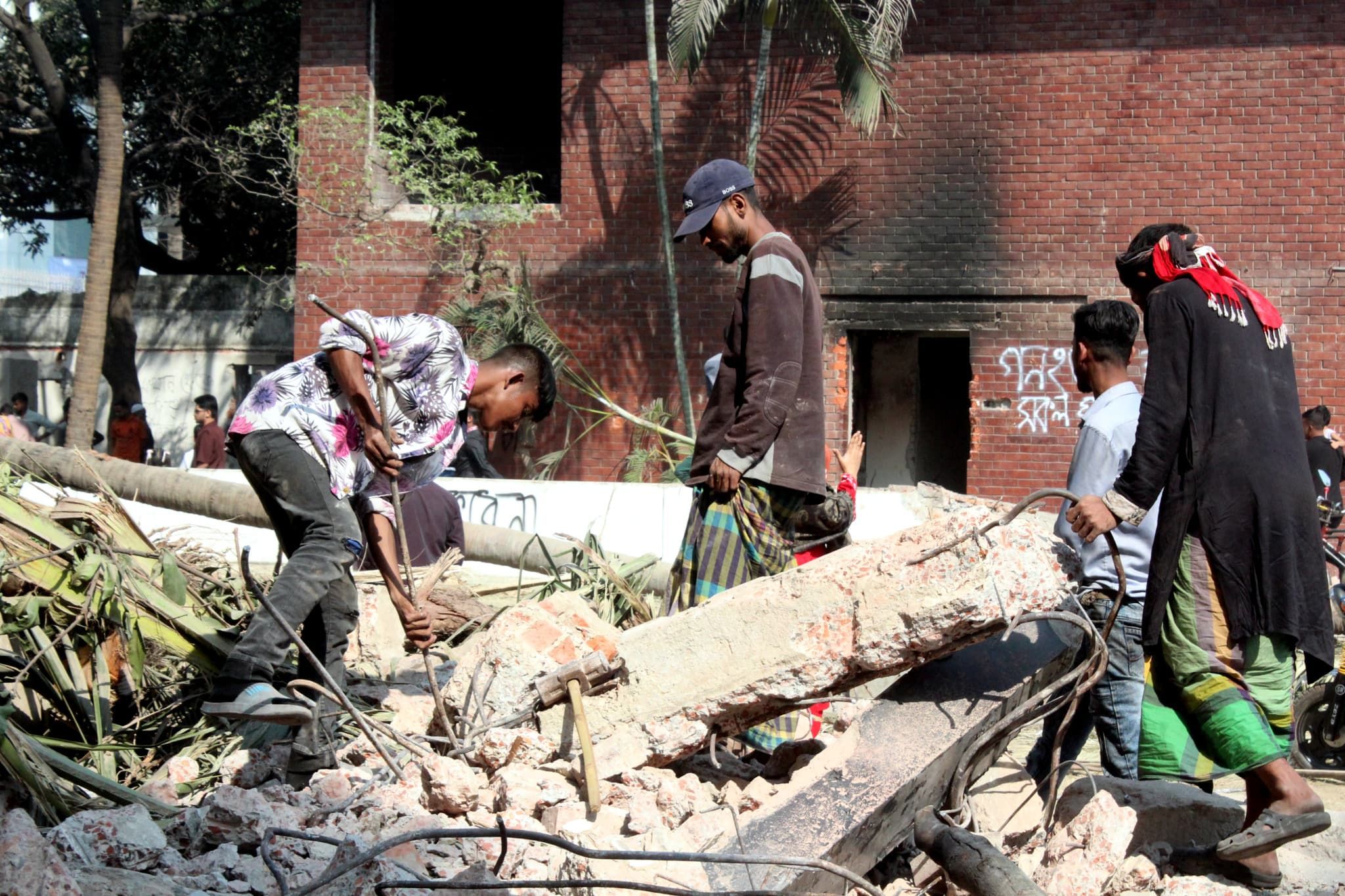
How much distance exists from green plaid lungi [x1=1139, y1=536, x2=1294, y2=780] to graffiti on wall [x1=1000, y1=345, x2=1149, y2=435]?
28.5 ft

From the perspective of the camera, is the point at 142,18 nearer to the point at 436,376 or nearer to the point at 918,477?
the point at 918,477

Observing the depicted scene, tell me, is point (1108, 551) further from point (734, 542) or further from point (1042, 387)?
point (1042, 387)

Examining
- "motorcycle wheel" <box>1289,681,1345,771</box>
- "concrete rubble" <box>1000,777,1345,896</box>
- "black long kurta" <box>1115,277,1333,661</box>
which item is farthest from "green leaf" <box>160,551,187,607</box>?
"motorcycle wheel" <box>1289,681,1345,771</box>

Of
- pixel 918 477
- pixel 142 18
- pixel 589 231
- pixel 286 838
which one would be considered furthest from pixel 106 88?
pixel 286 838

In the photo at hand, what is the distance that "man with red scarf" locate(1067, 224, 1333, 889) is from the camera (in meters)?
3.45

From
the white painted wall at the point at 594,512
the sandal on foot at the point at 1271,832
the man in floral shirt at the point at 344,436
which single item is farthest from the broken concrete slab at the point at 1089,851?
the white painted wall at the point at 594,512

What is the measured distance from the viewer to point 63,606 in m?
4.32

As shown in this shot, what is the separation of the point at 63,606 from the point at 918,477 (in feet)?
37.7

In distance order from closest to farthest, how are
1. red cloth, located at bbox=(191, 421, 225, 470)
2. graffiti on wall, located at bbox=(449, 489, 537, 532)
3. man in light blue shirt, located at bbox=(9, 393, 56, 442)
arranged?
graffiti on wall, located at bbox=(449, 489, 537, 532)
red cloth, located at bbox=(191, 421, 225, 470)
man in light blue shirt, located at bbox=(9, 393, 56, 442)

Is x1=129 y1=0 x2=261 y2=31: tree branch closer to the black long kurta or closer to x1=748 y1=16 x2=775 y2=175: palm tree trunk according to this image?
x1=748 y1=16 x2=775 y2=175: palm tree trunk

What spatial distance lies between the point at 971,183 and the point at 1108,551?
28.8ft

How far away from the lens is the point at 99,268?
13.4 metres

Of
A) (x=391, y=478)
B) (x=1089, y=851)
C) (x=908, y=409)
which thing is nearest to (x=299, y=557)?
(x=391, y=478)

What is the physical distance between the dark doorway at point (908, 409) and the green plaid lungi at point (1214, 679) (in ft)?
33.4
